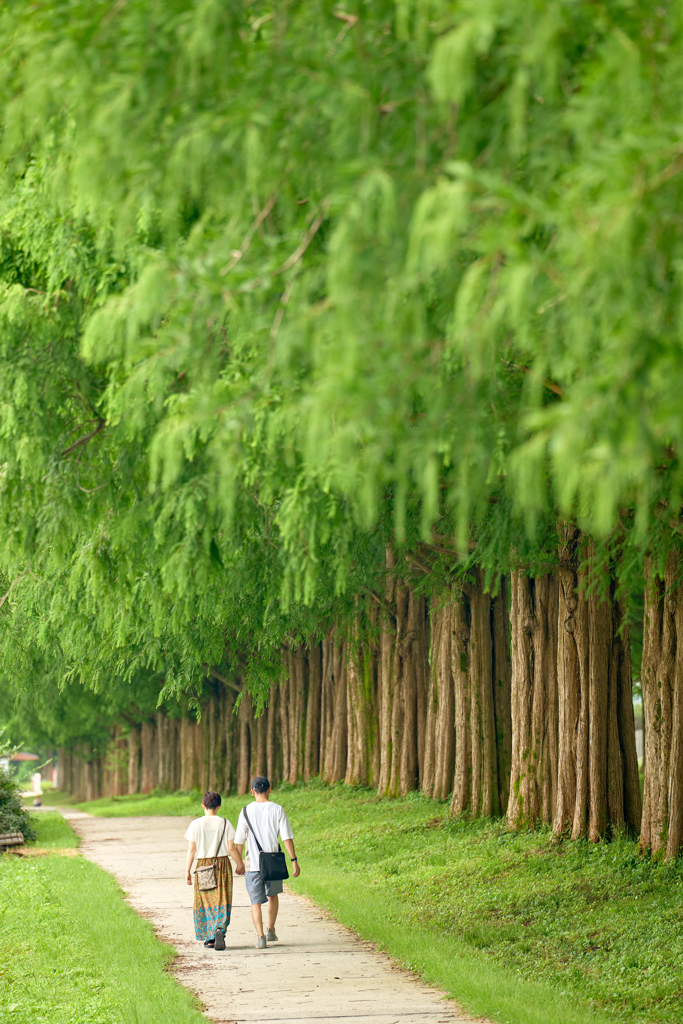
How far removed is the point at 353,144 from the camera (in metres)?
4.50

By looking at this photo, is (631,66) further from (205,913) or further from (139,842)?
(139,842)

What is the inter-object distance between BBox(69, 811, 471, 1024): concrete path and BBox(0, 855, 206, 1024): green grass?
31 cm

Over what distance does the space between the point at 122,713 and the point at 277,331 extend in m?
48.7

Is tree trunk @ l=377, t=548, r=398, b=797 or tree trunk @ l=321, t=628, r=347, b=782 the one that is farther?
tree trunk @ l=321, t=628, r=347, b=782

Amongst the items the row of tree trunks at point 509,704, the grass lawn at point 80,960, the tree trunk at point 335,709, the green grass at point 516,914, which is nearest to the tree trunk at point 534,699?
the row of tree trunks at point 509,704

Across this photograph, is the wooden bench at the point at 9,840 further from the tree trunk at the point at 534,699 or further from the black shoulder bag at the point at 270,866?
the black shoulder bag at the point at 270,866

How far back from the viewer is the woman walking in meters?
11.7

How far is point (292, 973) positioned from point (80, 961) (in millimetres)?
2149

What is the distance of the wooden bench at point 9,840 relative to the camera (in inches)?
914

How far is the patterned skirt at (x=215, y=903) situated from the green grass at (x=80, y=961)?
Answer: 439 millimetres

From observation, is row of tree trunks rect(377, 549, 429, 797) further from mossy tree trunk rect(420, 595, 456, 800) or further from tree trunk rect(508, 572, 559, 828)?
tree trunk rect(508, 572, 559, 828)

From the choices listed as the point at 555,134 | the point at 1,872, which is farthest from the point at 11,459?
the point at 1,872

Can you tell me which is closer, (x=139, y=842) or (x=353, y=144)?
(x=353, y=144)

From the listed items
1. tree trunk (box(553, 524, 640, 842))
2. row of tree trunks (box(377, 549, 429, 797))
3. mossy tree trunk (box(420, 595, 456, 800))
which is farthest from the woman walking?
row of tree trunks (box(377, 549, 429, 797))
